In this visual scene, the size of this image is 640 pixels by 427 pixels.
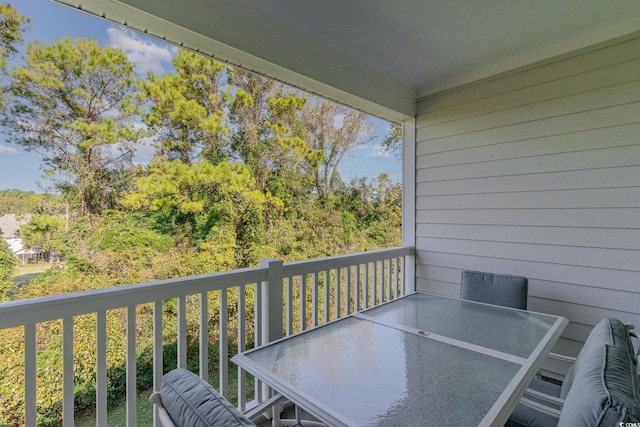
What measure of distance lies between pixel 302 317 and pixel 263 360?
41.5 inches

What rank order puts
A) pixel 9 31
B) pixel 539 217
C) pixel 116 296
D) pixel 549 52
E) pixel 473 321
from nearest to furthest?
pixel 116 296 < pixel 473 321 < pixel 549 52 < pixel 539 217 < pixel 9 31

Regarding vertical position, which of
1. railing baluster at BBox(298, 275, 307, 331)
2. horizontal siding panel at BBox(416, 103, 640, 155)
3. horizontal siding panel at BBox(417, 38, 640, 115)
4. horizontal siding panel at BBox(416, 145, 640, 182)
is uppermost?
horizontal siding panel at BBox(417, 38, 640, 115)

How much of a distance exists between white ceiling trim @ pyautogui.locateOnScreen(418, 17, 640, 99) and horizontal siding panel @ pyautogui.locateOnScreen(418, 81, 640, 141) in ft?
1.20

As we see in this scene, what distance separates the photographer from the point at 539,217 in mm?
2662

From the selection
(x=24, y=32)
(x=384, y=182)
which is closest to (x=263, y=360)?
(x=24, y=32)

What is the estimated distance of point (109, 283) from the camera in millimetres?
3963

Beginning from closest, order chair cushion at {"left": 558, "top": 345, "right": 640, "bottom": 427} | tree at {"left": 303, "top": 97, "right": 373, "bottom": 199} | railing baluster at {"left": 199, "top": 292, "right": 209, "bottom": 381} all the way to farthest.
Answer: chair cushion at {"left": 558, "top": 345, "right": 640, "bottom": 427}, railing baluster at {"left": 199, "top": 292, "right": 209, "bottom": 381}, tree at {"left": 303, "top": 97, "right": 373, "bottom": 199}

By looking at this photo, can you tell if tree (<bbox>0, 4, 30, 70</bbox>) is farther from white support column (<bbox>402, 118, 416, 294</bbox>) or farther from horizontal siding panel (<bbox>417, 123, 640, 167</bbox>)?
horizontal siding panel (<bbox>417, 123, 640, 167</bbox>)

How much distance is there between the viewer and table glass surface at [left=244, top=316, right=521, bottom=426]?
0.97m

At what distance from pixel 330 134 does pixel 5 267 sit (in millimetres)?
5056

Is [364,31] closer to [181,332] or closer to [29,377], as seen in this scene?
[181,332]

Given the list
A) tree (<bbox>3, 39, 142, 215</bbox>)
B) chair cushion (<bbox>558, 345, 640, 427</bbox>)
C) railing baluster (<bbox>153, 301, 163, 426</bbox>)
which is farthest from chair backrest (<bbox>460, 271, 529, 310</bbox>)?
tree (<bbox>3, 39, 142, 215</bbox>)

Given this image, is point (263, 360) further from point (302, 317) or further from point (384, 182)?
point (384, 182)

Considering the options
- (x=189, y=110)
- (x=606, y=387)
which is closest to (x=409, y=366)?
(x=606, y=387)
